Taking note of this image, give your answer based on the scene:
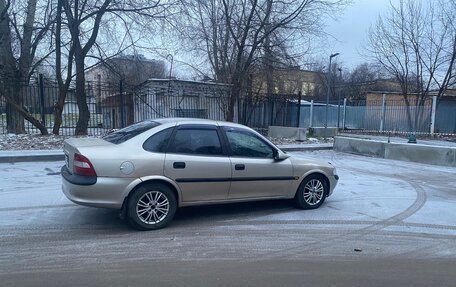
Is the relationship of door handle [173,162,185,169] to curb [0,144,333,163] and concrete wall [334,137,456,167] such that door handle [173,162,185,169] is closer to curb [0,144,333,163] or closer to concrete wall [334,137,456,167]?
curb [0,144,333,163]

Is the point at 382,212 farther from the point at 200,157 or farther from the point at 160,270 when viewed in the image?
the point at 160,270

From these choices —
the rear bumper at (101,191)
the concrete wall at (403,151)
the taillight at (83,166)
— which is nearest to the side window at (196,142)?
the rear bumper at (101,191)

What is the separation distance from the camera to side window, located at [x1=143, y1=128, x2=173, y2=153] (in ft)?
17.0

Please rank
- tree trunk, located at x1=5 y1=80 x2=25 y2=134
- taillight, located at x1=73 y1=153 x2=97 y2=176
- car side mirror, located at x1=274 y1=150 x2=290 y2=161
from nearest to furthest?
taillight, located at x1=73 y1=153 x2=97 y2=176 → car side mirror, located at x1=274 y1=150 x2=290 y2=161 → tree trunk, located at x1=5 y1=80 x2=25 y2=134

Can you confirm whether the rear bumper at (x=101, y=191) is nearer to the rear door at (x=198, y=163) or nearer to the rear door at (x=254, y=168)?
the rear door at (x=198, y=163)

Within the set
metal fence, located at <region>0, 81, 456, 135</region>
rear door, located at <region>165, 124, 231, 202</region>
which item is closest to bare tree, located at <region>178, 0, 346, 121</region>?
metal fence, located at <region>0, 81, 456, 135</region>

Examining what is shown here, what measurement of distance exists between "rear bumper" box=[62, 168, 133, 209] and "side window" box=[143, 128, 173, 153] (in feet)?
1.75

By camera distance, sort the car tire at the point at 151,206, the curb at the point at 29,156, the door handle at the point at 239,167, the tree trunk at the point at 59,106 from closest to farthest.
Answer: the car tire at the point at 151,206, the door handle at the point at 239,167, the curb at the point at 29,156, the tree trunk at the point at 59,106

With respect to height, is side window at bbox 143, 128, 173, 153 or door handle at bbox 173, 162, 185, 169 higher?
side window at bbox 143, 128, 173, 153

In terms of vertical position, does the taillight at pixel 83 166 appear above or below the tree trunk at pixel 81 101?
below

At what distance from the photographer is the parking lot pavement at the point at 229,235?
13.7ft

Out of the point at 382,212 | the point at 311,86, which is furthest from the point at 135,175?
the point at 311,86

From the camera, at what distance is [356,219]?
596 cm

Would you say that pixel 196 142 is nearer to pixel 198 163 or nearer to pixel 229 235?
pixel 198 163
